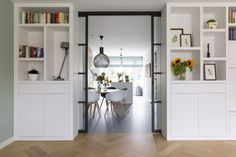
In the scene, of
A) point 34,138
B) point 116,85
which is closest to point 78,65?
point 34,138

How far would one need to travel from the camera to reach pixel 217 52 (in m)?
3.38

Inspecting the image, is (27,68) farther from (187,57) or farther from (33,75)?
(187,57)

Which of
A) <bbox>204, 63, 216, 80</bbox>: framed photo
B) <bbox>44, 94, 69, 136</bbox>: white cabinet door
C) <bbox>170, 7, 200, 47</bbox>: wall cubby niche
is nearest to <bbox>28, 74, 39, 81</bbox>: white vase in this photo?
<bbox>44, 94, 69, 136</bbox>: white cabinet door

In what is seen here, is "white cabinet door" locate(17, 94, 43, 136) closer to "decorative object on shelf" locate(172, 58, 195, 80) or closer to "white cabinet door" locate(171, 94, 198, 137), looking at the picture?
"white cabinet door" locate(171, 94, 198, 137)

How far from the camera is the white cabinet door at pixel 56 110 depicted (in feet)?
10.4

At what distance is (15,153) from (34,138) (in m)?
0.56

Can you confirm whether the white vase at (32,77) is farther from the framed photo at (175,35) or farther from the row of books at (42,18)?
the framed photo at (175,35)

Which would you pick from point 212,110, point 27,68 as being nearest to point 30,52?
point 27,68

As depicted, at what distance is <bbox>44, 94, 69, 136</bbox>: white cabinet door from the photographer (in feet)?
10.4

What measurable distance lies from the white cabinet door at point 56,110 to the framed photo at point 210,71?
251cm

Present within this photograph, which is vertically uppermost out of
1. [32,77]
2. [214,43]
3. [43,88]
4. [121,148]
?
[214,43]

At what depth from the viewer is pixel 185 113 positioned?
3146 mm

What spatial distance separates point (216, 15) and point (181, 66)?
4.06 feet

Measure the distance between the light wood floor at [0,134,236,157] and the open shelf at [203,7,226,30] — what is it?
6.83 feet
